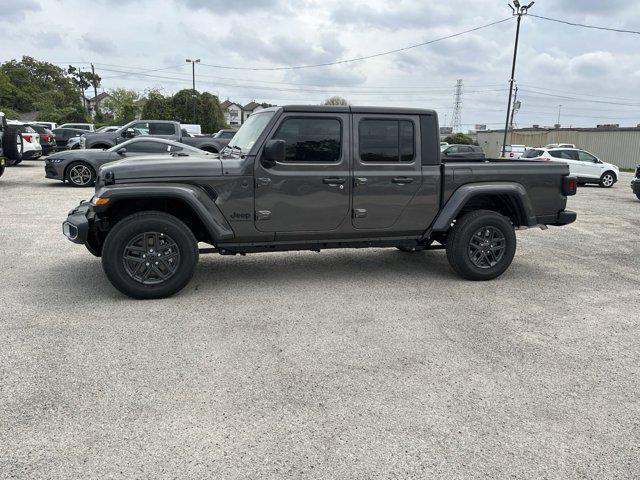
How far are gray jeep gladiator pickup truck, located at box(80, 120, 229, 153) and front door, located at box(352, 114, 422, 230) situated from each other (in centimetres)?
1208

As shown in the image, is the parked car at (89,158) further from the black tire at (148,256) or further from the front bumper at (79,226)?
the black tire at (148,256)

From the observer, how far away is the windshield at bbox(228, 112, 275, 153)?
546 centimetres

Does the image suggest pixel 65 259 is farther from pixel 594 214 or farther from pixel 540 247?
pixel 594 214

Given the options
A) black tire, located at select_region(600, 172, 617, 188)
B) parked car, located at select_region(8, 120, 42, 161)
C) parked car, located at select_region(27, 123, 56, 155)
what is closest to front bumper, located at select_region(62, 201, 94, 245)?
parked car, located at select_region(8, 120, 42, 161)

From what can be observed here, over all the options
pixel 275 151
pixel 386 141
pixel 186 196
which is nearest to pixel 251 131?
pixel 275 151

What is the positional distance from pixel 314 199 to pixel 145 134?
14466mm

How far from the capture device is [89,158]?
1375 centimetres

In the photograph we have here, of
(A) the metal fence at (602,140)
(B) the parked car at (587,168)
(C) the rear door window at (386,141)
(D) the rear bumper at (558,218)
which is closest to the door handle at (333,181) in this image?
(C) the rear door window at (386,141)

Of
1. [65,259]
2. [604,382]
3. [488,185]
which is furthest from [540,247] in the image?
[65,259]

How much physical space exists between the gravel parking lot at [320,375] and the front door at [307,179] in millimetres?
764

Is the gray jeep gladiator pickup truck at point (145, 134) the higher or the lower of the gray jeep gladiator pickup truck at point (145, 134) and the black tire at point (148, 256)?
the higher

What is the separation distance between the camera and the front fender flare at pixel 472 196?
19.0 feet

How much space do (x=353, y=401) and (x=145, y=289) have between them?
2.62m

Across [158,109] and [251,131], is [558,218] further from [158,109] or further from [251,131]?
[158,109]
